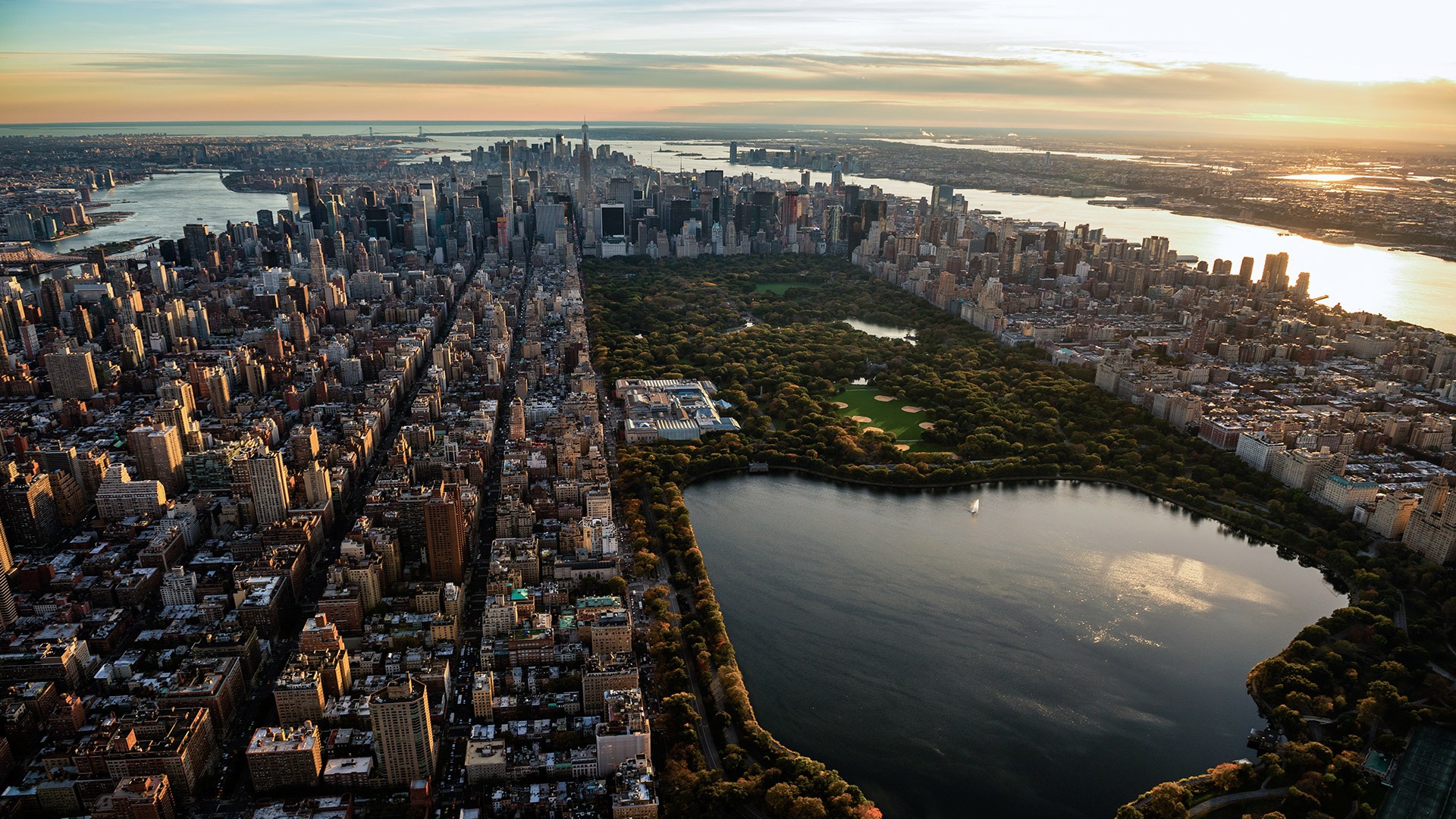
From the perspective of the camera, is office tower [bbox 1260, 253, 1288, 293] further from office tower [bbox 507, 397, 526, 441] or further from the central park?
office tower [bbox 507, 397, 526, 441]

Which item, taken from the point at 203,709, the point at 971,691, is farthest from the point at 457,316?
the point at 971,691

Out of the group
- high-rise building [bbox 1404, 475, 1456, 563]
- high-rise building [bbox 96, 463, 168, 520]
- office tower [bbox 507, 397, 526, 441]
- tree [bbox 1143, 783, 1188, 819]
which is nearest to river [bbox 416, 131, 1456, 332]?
high-rise building [bbox 1404, 475, 1456, 563]

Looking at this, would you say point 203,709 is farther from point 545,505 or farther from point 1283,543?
point 1283,543

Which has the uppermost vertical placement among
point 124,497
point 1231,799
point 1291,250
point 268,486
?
point 1291,250

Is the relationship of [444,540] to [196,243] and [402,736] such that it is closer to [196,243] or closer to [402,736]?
[402,736]

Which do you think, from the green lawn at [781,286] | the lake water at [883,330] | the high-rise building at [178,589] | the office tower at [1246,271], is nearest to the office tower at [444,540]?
the high-rise building at [178,589]

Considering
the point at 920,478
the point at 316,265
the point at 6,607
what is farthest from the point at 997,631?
the point at 316,265
